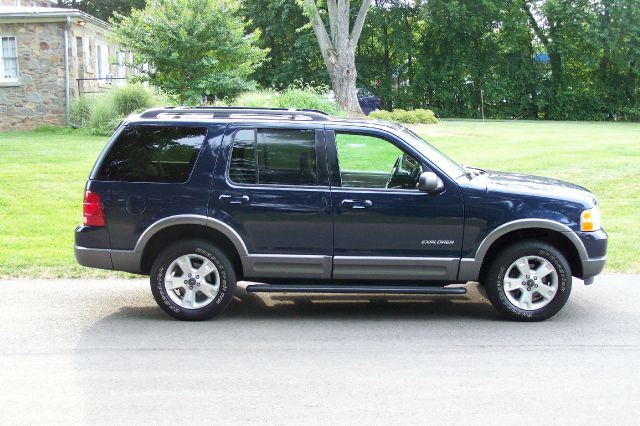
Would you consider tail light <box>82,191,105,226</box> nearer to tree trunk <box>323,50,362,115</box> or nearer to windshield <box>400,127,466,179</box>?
windshield <box>400,127,466,179</box>

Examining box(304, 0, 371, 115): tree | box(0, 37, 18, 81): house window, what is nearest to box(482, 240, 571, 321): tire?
box(304, 0, 371, 115): tree

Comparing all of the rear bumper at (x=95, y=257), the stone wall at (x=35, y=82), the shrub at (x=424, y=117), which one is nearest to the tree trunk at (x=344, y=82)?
the shrub at (x=424, y=117)

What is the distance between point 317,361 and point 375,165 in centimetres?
207

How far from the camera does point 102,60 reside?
106 feet

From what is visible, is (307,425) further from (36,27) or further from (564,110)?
(564,110)

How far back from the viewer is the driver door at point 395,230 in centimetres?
678

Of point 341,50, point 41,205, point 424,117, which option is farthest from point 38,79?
point 41,205

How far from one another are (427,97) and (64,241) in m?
38.9

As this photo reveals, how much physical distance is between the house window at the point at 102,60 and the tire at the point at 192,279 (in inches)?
1057

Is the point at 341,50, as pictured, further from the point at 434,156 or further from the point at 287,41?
the point at 287,41

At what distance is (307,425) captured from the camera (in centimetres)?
456

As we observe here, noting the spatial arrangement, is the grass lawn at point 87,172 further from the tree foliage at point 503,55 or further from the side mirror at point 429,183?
the tree foliage at point 503,55

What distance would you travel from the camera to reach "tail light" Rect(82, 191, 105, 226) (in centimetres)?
691

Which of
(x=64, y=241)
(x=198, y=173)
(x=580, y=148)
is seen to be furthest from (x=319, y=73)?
(x=198, y=173)
